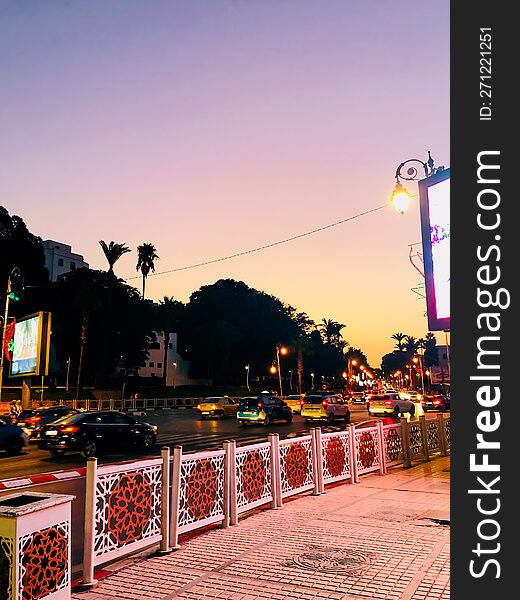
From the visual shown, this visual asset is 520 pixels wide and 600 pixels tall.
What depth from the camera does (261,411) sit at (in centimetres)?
3125

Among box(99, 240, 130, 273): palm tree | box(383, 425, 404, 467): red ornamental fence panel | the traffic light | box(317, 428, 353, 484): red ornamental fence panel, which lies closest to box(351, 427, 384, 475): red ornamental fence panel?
box(317, 428, 353, 484): red ornamental fence panel

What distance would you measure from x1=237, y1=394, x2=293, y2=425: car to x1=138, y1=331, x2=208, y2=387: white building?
192 feet

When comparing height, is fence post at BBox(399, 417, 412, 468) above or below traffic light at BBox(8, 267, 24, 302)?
below

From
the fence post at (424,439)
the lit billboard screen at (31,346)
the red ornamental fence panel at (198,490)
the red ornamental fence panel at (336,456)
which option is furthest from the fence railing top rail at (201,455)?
the lit billboard screen at (31,346)

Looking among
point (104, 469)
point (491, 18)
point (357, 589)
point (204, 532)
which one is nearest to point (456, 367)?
point (491, 18)

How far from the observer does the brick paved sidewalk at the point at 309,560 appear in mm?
5348

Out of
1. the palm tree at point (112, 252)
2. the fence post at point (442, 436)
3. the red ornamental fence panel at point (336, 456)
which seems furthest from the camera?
the palm tree at point (112, 252)

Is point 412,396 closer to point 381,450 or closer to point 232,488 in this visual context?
point 381,450

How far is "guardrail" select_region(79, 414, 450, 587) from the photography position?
613 cm

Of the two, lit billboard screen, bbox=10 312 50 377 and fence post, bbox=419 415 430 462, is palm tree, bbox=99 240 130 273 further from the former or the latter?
fence post, bbox=419 415 430 462

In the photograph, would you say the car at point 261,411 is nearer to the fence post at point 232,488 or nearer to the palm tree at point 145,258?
the fence post at point 232,488

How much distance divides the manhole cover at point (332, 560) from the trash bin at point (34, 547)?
2.48 metres

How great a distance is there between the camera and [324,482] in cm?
1116

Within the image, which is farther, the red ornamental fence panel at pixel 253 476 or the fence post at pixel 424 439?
the fence post at pixel 424 439
